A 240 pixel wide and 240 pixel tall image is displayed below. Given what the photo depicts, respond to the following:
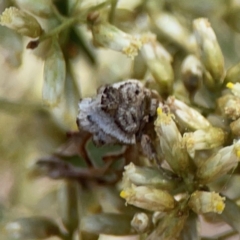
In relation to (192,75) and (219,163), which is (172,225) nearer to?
(219,163)

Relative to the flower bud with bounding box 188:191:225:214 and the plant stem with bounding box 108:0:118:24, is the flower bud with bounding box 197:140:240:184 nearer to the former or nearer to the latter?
the flower bud with bounding box 188:191:225:214

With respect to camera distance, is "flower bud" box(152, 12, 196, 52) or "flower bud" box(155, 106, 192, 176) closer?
"flower bud" box(155, 106, 192, 176)

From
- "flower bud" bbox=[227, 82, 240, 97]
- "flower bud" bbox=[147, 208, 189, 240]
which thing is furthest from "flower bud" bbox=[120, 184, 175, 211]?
"flower bud" bbox=[227, 82, 240, 97]

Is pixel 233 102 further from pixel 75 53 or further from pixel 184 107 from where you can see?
pixel 75 53

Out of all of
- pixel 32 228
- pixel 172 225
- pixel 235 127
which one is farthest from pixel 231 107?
pixel 32 228

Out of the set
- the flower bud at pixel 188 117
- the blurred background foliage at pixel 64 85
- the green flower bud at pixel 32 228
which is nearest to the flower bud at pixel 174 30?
the blurred background foliage at pixel 64 85

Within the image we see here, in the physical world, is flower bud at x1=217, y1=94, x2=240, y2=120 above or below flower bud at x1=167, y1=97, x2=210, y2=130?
above

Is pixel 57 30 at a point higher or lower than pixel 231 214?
higher

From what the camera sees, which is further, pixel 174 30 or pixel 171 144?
pixel 174 30
